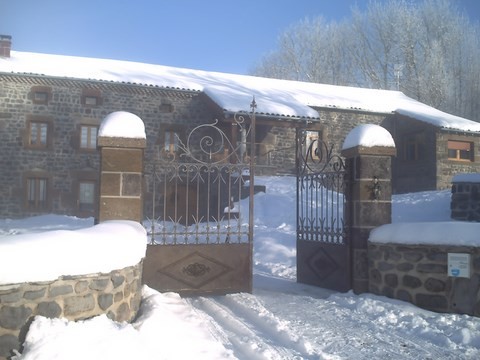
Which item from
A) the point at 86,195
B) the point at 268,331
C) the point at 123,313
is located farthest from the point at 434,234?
the point at 86,195

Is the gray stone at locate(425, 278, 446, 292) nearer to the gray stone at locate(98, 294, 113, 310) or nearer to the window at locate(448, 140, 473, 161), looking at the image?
the gray stone at locate(98, 294, 113, 310)

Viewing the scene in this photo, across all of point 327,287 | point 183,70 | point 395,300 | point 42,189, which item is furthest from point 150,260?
point 183,70

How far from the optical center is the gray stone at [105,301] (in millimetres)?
4112

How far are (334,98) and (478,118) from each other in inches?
623

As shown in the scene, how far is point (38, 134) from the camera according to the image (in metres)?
17.5

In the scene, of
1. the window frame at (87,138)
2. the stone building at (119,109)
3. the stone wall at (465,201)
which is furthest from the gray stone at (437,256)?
the window frame at (87,138)

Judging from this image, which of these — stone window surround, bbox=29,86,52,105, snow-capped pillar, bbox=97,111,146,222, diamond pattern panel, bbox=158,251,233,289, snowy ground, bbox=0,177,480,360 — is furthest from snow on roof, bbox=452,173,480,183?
stone window surround, bbox=29,86,52,105

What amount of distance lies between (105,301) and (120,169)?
7.52 ft

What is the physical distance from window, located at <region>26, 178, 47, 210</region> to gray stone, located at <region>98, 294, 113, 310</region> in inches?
567

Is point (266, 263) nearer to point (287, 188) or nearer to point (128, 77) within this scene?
point (287, 188)

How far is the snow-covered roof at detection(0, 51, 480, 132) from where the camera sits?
17.1m

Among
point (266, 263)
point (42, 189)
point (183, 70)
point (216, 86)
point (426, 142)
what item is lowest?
point (266, 263)

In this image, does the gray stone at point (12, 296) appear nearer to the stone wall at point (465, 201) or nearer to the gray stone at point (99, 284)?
the gray stone at point (99, 284)

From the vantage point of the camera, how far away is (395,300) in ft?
19.5
